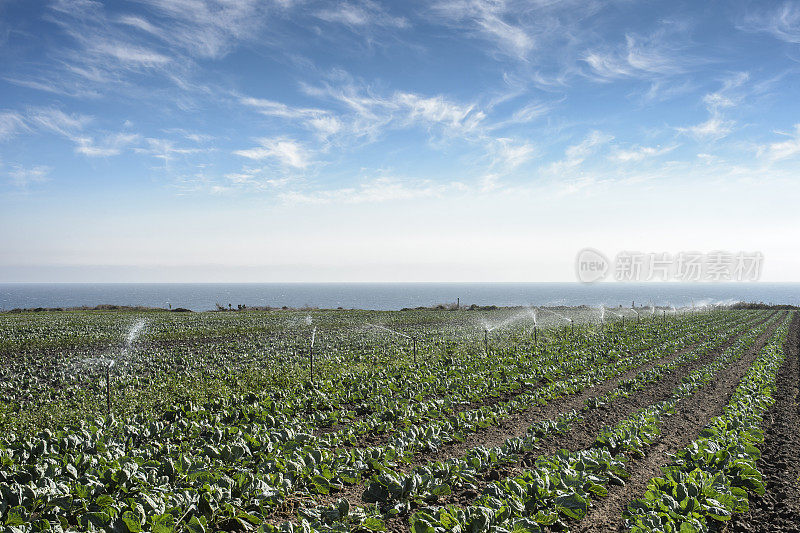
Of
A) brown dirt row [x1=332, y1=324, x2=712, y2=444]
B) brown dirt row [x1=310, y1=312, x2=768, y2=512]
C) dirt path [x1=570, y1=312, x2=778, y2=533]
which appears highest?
dirt path [x1=570, y1=312, x2=778, y2=533]

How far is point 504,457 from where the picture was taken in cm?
775

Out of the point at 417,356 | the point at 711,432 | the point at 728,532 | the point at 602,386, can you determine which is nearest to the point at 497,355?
the point at 417,356

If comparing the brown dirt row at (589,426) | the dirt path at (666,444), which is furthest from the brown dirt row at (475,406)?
the dirt path at (666,444)

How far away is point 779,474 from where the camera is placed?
7836mm

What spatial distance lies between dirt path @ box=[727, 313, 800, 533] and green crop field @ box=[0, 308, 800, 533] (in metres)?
0.04

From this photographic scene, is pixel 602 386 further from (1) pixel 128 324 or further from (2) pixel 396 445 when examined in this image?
(1) pixel 128 324

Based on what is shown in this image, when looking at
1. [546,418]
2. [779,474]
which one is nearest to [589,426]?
[546,418]

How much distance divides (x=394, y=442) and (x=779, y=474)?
6.98 m

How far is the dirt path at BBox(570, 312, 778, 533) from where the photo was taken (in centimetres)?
607

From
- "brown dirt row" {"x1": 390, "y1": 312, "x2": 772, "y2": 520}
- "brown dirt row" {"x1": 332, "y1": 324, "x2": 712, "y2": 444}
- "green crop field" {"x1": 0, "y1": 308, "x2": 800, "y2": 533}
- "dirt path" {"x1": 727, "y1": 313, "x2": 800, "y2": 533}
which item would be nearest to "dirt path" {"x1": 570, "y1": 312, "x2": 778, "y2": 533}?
"green crop field" {"x1": 0, "y1": 308, "x2": 800, "y2": 533}

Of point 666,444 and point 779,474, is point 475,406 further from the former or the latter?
point 779,474

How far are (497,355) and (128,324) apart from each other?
1178 inches

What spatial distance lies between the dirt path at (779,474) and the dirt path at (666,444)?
1.24 metres

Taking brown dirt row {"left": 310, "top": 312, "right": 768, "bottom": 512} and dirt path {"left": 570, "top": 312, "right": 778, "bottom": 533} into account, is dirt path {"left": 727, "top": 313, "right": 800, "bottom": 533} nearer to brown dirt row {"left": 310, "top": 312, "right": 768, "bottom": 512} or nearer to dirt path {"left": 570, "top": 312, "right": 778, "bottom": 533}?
dirt path {"left": 570, "top": 312, "right": 778, "bottom": 533}
